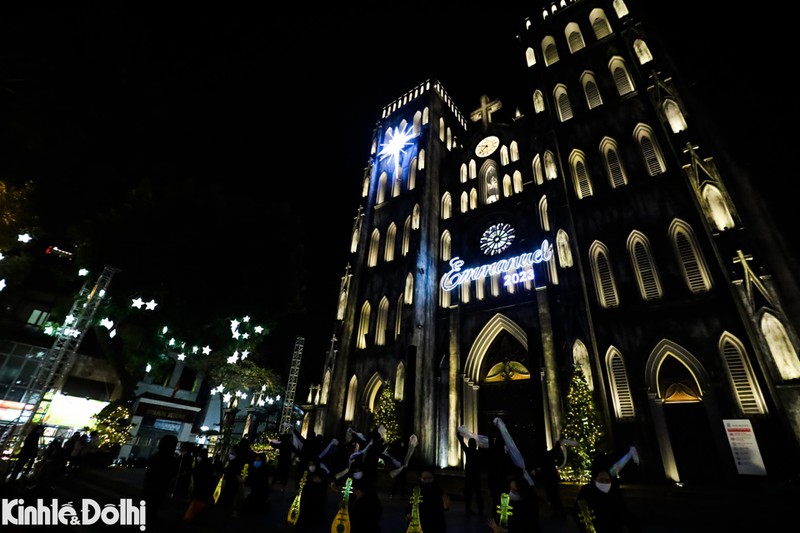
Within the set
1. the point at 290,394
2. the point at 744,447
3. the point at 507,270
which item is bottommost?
the point at 744,447

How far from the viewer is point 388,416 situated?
1880 centimetres

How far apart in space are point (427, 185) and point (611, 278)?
14.0 metres

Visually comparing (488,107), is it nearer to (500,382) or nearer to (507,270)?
(507,270)

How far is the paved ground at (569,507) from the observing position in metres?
6.72

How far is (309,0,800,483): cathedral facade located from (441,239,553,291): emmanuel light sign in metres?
0.13

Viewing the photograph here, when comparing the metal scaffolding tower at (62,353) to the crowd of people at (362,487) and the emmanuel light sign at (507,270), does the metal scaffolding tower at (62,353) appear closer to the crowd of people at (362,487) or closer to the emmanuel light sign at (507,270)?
the crowd of people at (362,487)

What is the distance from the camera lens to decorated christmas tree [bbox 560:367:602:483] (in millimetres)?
12938

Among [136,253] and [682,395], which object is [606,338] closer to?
[682,395]

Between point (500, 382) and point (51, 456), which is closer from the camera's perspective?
point (51, 456)

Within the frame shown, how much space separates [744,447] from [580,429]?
482cm

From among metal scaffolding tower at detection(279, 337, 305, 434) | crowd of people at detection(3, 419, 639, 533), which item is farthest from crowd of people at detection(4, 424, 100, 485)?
metal scaffolding tower at detection(279, 337, 305, 434)

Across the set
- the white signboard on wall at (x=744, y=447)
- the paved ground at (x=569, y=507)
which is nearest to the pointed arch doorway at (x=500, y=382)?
the paved ground at (x=569, y=507)

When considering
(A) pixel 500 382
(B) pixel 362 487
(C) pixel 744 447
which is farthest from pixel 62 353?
(C) pixel 744 447

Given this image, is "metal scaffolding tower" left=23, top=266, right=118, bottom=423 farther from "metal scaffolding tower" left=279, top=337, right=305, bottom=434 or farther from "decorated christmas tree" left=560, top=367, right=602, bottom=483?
"decorated christmas tree" left=560, top=367, right=602, bottom=483
